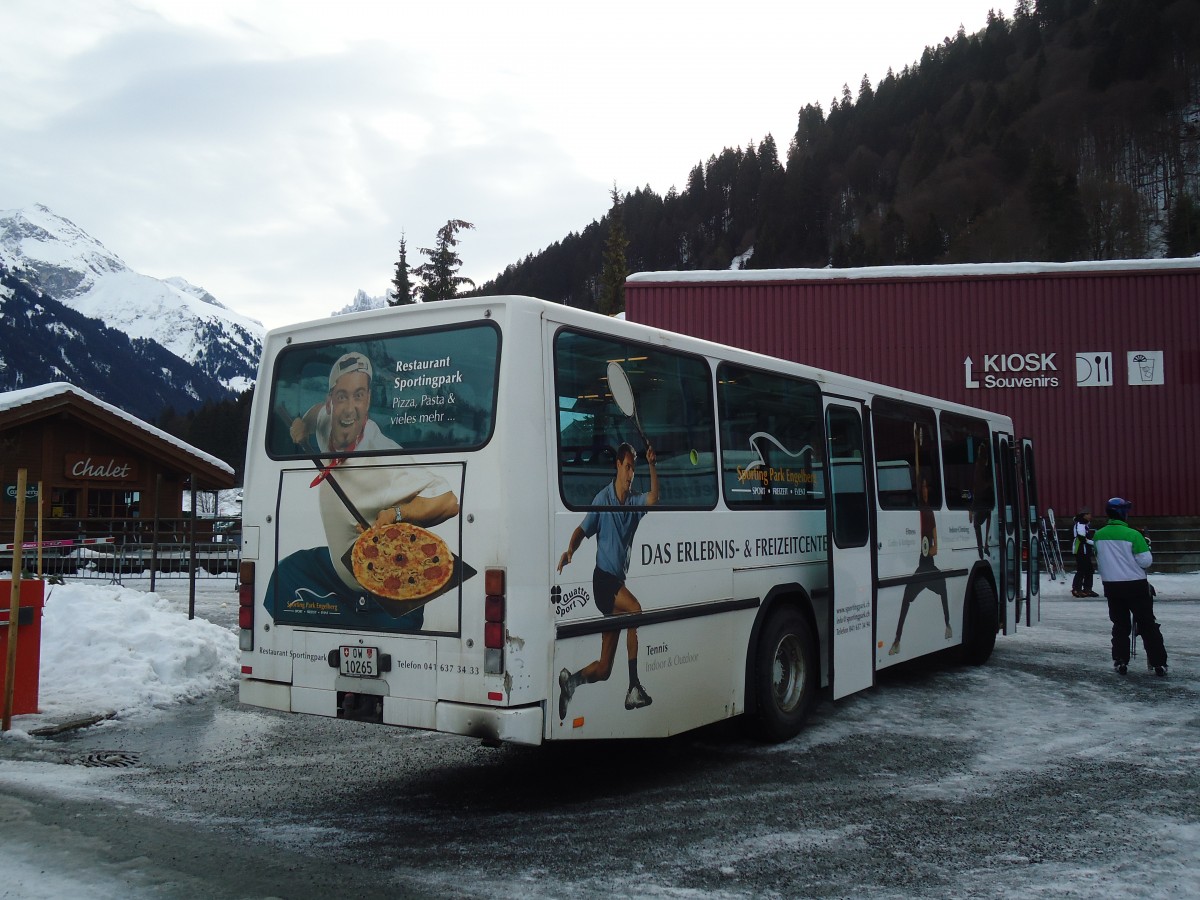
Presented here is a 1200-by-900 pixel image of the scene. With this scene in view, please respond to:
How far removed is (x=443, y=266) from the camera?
57.2m

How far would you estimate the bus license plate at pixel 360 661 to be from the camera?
5.46m

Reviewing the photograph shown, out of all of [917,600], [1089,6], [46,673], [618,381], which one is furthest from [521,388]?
→ [1089,6]

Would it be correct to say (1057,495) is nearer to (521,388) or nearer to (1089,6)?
(521,388)

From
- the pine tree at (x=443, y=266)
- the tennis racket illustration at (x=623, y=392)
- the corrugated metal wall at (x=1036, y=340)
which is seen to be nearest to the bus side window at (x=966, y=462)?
the tennis racket illustration at (x=623, y=392)

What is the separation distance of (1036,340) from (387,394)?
2309 cm

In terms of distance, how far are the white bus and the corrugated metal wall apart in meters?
18.4

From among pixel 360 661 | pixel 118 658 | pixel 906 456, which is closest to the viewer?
pixel 360 661

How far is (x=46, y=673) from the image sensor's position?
8.96m

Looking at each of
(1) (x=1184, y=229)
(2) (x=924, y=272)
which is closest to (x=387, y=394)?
(2) (x=924, y=272)

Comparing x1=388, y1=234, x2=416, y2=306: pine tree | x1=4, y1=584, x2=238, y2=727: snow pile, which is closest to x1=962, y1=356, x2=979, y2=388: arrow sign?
x1=4, y1=584, x2=238, y2=727: snow pile

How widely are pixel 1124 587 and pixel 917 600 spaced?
7.11 ft

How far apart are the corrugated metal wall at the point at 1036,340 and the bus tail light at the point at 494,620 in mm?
20602

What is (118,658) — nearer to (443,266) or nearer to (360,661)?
(360,661)

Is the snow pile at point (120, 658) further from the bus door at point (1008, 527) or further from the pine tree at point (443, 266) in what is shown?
the pine tree at point (443, 266)
